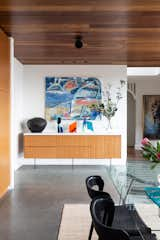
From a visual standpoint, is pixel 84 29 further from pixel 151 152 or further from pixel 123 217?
pixel 123 217

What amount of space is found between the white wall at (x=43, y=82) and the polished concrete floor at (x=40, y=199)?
155cm

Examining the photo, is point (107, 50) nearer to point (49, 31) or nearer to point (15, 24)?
point (49, 31)

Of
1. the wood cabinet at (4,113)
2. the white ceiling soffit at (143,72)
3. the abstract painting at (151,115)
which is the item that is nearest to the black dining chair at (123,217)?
the wood cabinet at (4,113)

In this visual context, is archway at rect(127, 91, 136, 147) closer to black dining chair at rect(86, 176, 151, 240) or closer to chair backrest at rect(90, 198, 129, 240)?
black dining chair at rect(86, 176, 151, 240)

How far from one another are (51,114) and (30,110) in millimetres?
631

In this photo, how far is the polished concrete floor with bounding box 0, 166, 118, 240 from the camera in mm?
3984

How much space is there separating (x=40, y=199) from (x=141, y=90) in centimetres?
904

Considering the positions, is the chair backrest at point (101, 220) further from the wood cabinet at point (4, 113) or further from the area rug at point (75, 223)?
the wood cabinet at point (4, 113)

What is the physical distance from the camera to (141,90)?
44.0 ft

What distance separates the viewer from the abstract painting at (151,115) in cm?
1338

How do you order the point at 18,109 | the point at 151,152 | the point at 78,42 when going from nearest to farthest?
the point at 151,152 < the point at 78,42 < the point at 18,109

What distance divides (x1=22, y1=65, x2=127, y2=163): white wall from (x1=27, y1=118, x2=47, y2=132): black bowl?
1.93ft

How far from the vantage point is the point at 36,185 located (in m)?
6.50

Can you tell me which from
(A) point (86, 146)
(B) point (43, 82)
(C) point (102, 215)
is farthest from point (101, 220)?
(B) point (43, 82)
